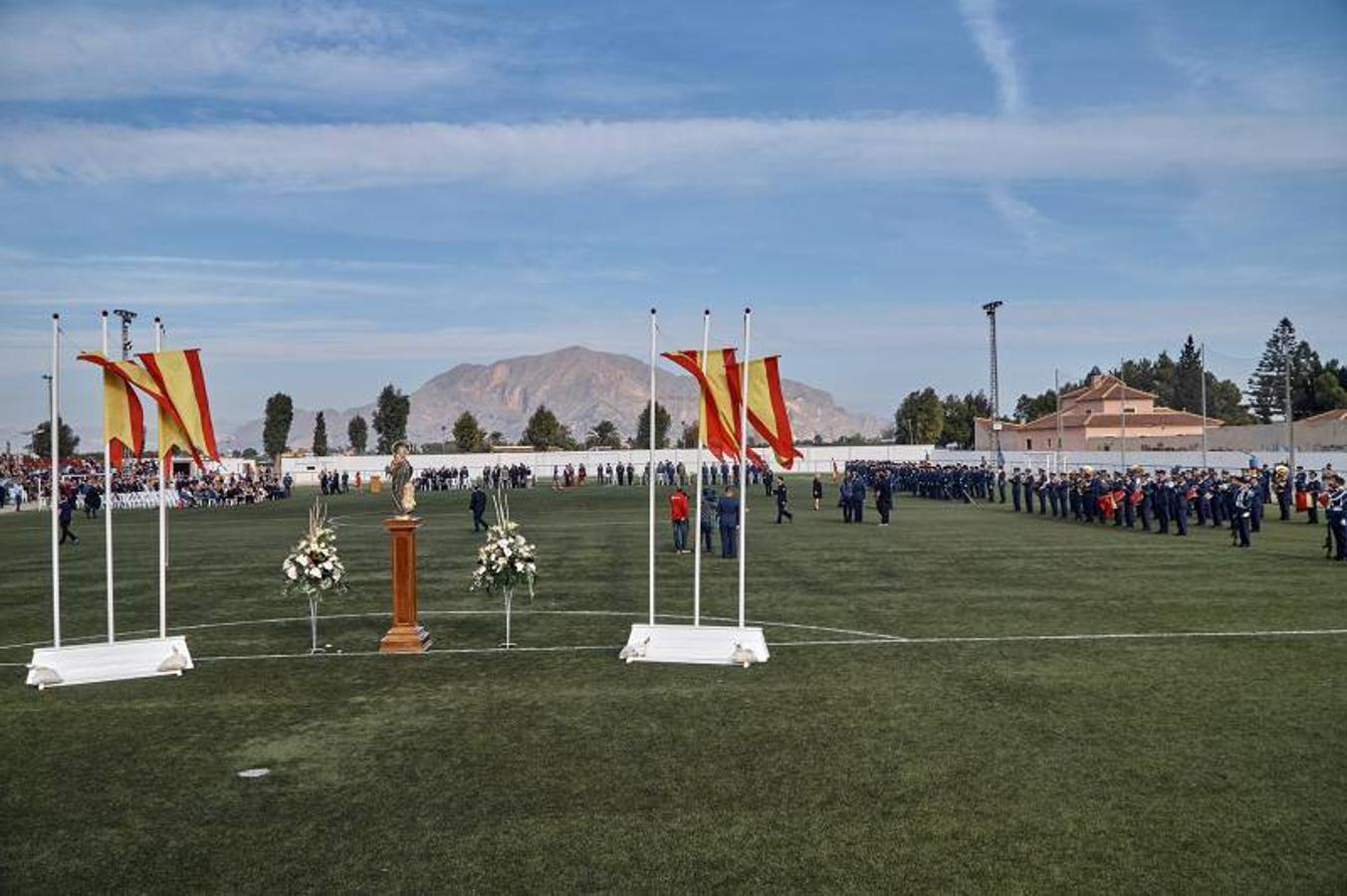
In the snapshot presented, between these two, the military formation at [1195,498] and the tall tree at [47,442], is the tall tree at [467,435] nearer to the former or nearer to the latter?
the tall tree at [47,442]

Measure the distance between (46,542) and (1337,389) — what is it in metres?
100

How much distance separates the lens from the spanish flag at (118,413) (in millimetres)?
13588

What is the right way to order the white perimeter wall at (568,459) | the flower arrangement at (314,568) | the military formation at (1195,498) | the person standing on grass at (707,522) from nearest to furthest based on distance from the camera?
the flower arrangement at (314,568), the military formation at (1195,498), the person standing on grass at (707,522), the white perimeter wall at (568,459)

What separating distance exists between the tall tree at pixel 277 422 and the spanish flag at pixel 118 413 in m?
124

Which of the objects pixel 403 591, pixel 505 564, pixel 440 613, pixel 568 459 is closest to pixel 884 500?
pixel 440 613

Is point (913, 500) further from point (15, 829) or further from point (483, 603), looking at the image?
point (15, 829)

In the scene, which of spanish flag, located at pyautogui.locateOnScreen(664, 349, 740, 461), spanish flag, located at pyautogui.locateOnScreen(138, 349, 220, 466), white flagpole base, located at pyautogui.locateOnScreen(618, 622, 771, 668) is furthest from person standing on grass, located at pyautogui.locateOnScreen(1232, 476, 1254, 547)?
spanish flag, located at pyautogui.locateOnScreen(138, 349, 220, 466)

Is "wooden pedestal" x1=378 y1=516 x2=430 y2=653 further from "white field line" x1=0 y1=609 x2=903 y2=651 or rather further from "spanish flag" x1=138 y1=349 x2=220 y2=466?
"white field line" x1=0 y1=609 x2=903 y2=651

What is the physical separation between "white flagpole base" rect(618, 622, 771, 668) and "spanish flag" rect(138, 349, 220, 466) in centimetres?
589

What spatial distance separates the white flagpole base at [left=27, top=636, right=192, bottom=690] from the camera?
12688 mm

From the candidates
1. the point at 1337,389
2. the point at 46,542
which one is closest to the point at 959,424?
the point at 1337,389

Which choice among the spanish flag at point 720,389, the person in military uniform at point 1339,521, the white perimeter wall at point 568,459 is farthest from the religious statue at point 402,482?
the white perimeter wall at point 568,459

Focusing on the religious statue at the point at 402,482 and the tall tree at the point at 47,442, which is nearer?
the religious statue at the point at 402,482

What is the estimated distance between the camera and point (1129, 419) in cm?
9862
